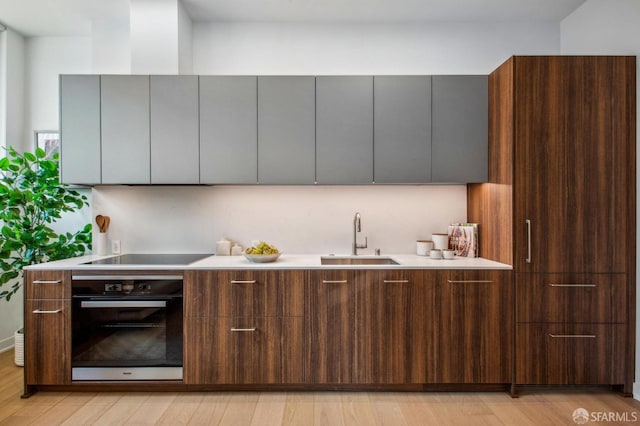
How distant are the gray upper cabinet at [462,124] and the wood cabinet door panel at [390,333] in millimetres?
957

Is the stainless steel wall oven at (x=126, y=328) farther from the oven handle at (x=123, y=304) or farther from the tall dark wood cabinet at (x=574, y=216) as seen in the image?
the tall dark wood cabinet at (x=574, y=216)

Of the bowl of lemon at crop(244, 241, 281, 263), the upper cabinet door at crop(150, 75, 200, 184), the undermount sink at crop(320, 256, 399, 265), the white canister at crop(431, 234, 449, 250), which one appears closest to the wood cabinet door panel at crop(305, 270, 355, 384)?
the bowl of lemon at crop(244, 241, 281, 263)

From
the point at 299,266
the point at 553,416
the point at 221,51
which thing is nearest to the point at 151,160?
the point at 221,51

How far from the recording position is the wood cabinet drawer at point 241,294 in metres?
2.53

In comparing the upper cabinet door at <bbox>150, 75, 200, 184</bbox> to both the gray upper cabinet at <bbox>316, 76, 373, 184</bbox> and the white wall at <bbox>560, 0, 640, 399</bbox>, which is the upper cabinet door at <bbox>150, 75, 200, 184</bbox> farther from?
the white wall at <bbox>560, 0, 640, 399</bbox>

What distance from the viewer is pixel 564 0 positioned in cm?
290

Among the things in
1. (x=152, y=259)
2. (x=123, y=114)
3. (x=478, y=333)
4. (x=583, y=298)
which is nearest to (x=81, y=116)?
(x=123, y=114)

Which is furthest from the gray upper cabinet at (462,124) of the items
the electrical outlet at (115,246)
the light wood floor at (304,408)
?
the electrical outlet at (115,246)

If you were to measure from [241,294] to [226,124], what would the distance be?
1.28 metres

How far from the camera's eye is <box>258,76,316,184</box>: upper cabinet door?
2.84m

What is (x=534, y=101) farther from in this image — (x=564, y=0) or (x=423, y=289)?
(x=423, y=289)

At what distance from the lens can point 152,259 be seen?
2830mm

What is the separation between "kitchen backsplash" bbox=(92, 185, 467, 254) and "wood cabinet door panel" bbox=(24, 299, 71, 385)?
0.89 metres

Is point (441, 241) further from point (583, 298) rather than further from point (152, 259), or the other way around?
point (152, 259)
